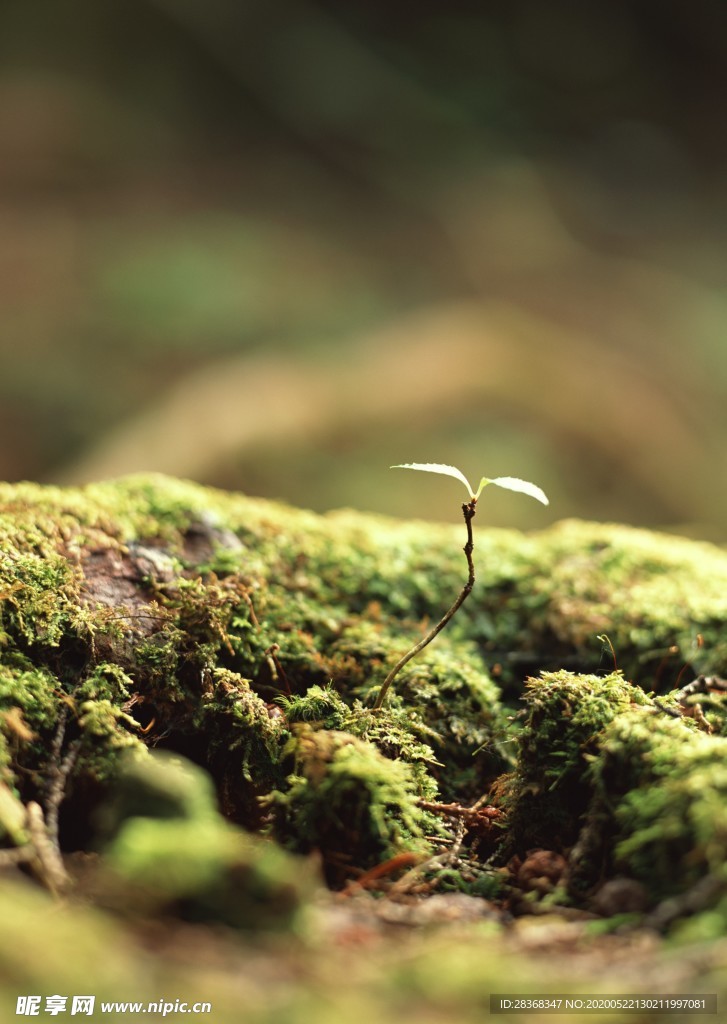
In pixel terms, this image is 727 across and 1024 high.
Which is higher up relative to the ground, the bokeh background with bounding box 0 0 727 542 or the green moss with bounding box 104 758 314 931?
the bokeh background with bounding box 0 0 727 542

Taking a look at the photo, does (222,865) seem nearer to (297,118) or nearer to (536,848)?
(536,848)

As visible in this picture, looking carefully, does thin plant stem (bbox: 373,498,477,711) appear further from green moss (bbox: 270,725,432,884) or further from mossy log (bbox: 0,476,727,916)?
green moss (bbox: 270,725,432,884)

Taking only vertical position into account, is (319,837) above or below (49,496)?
below

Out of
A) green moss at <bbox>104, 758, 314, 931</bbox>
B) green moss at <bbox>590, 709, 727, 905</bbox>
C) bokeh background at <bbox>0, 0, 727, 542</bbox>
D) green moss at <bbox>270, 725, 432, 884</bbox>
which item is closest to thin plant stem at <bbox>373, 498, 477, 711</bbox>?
green moss at <bbox>270, 725, 432, 884</bbox>

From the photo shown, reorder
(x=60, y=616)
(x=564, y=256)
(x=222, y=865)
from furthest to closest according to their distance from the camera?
(x=564, y=256), (x=60, y=616), (x=222, y=865)

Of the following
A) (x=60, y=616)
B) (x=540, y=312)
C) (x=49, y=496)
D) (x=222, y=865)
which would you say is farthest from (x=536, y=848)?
(x=540, y=312)

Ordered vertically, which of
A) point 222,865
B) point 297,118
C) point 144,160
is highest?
point 297,118

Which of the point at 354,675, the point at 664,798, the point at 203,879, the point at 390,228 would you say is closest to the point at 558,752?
the point at 664,798
